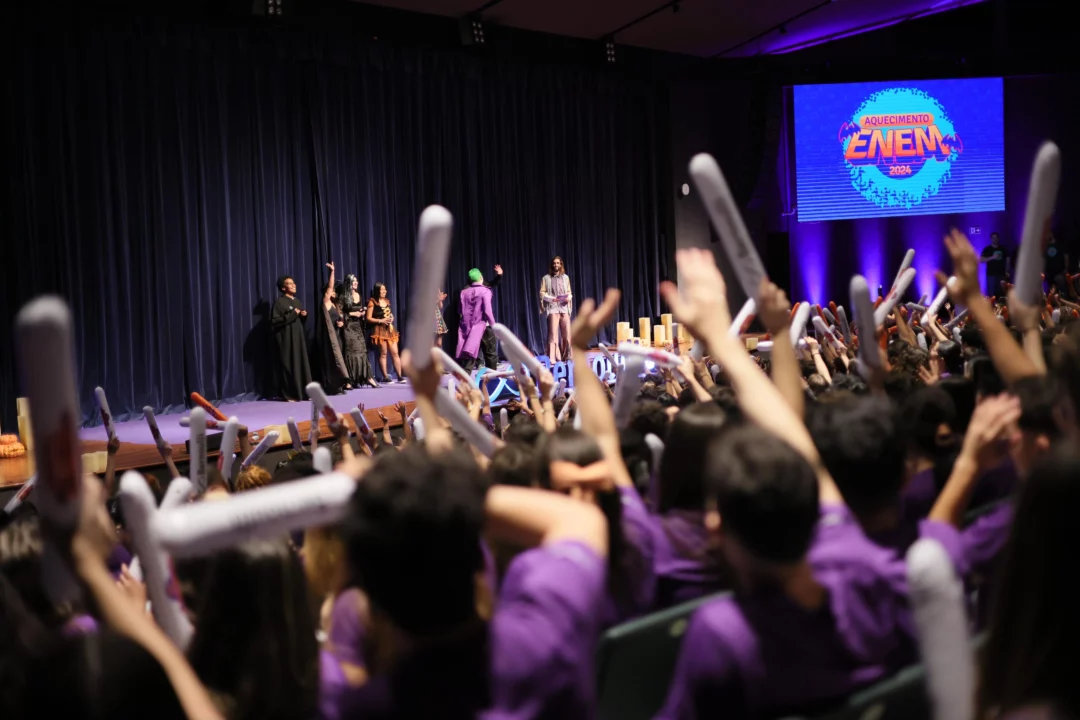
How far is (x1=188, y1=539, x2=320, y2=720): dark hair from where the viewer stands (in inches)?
46.6

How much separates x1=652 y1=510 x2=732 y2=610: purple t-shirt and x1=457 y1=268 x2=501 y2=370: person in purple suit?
9230 mm

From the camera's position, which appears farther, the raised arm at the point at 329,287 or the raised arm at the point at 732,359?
the raised arm at the point at 329,287

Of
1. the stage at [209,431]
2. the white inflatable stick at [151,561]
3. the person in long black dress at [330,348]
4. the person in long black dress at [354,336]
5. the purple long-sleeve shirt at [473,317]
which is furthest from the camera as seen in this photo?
the purple long-sleeve shirt at [473,317]

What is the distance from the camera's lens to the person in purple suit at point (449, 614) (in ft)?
3.20

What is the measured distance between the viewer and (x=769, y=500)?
1.07 meters

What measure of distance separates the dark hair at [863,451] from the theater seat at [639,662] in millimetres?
240

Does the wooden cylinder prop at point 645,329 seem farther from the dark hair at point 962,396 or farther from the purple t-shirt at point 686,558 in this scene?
the purple t-shirt at point 686,558

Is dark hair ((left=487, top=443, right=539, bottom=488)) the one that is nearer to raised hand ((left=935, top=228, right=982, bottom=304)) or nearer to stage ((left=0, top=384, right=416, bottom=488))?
raised hand ((left=935, top=228, right=982, bottom=304))

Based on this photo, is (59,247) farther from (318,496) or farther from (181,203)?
(318,496)

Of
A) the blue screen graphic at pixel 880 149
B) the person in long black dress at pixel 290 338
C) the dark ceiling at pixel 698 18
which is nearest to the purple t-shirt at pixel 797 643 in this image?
the person in long black dress at pixel 290 338

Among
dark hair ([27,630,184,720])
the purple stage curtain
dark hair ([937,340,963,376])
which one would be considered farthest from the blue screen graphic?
dark hair ([27,630,184,720])

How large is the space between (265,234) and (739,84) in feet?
26.1

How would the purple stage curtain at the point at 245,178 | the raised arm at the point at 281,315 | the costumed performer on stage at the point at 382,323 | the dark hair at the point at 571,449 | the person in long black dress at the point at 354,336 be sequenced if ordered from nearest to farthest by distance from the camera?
the dark hair at the point at 571,449 → the purple stage curtain at the point at 245,178 → the raised arm at the point at 281,315 → the person in long black dress at the point at 354,336 → the costumed performer on stage at the point at 382,323

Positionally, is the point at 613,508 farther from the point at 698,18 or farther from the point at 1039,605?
the point at 698,18
